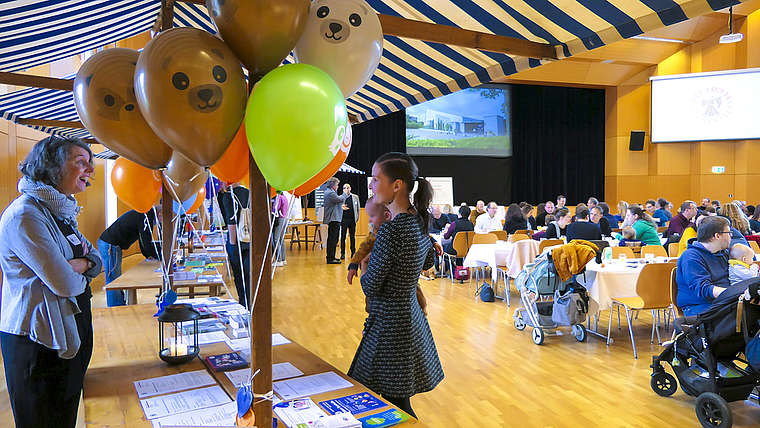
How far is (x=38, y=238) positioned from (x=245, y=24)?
1.20 m

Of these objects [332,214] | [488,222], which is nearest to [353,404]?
[488,222]

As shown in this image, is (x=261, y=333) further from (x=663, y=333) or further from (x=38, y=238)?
(x=663, y=333)

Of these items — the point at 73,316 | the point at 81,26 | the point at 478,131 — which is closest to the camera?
the point at 73,316

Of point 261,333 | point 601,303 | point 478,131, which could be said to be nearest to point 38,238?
point 261,333

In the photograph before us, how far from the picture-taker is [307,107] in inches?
45.9

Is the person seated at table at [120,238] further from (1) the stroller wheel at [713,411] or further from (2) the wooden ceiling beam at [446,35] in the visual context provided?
(1) the stroller wheel at [713,411]

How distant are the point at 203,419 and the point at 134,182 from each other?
5.85 feet

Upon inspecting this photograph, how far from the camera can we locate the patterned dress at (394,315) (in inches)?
74.2

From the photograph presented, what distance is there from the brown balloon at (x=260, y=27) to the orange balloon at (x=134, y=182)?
6.04ft

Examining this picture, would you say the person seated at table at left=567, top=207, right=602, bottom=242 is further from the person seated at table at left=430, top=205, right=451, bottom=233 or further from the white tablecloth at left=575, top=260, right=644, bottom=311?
the person seated at table at left=430, top=205, right=451, bottom=233

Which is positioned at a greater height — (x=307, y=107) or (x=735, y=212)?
(x=307, y=107)

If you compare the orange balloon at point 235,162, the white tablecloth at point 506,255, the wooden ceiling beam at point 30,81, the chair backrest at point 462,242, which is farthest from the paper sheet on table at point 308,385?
the chair backrest at point 462,242

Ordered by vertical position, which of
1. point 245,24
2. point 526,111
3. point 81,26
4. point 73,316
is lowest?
point 73,316

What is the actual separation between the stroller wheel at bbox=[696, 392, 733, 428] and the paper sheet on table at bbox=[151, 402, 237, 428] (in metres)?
2.95
